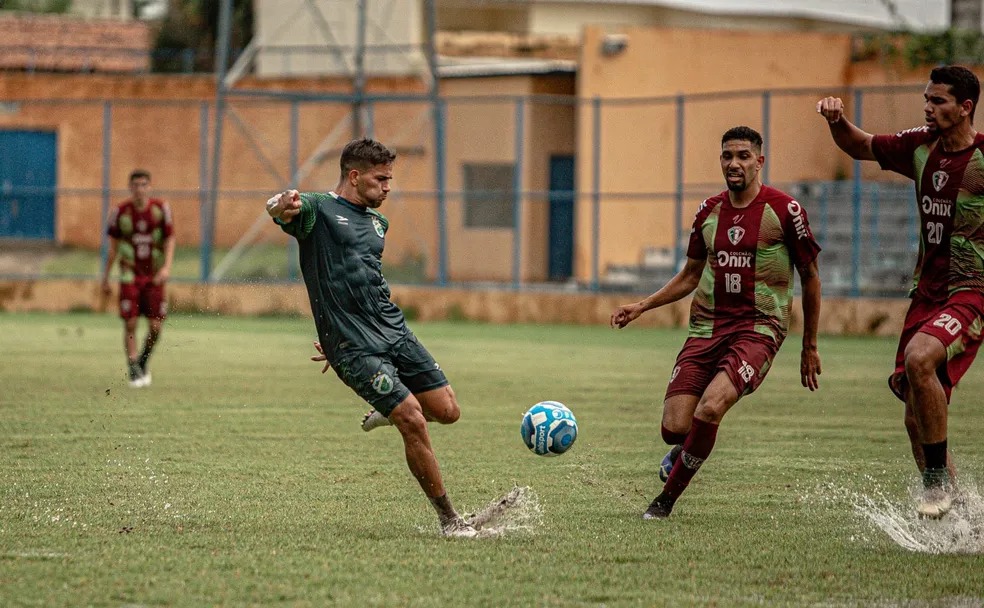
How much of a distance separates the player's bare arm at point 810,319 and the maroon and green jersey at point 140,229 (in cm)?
888

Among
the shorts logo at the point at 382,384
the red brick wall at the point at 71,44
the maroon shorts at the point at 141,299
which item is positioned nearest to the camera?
the shorts logo at the point at 382,384

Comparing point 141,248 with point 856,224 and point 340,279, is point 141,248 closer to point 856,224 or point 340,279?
point 340,279

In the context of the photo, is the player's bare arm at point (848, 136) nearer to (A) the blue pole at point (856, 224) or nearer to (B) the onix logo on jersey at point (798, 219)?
(B) the onix logo on jersey at point (798, 219)

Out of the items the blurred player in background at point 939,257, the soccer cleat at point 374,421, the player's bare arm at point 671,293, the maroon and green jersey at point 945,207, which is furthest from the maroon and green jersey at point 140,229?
the maroon and green jersey at point 945,207

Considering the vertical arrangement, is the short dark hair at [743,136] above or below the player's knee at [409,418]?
above

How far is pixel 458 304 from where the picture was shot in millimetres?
24281

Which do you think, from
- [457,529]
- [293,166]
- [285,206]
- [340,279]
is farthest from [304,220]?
[293,166]

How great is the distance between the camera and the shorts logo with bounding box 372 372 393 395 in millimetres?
7059

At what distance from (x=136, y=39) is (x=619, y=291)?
914 inches

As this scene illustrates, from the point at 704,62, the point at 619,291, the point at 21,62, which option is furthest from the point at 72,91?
the point at 619,291

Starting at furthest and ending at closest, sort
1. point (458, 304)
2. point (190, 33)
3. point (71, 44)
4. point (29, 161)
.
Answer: point (190, 33) → point (71, 44) → point (29, 161) → point (458, 304)

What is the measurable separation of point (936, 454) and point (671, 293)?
1743 mm

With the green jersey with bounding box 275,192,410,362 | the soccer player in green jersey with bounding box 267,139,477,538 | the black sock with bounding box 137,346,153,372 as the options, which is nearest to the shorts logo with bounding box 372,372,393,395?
the soccer player in green jersey with bounding box 267,139,477,538

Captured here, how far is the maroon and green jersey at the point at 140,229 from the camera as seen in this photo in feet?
50.0
